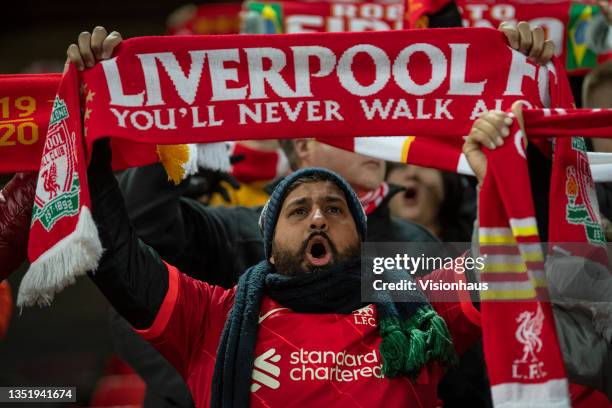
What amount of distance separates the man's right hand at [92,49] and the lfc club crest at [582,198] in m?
1.11

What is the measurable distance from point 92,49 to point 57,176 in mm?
308

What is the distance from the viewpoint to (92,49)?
2.56 m

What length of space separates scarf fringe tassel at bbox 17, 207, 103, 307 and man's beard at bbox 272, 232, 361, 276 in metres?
0.50

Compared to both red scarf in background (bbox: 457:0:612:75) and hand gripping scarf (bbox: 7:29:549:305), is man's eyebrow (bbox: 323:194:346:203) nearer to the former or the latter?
hand gripping scarf (bbox: 7:29:549:305)

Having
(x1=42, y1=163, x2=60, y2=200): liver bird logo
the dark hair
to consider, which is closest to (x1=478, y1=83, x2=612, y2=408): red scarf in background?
(x1=42, y1=163, x2=60, y2=200): liver bird logo

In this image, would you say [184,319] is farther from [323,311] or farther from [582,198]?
[582,198]

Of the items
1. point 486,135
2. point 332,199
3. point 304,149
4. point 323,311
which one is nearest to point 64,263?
point 323,311

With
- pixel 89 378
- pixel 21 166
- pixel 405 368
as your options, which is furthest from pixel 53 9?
pixel 405 368

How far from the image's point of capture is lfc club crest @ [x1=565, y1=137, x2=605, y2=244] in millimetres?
2541

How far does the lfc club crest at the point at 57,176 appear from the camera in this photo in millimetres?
2486

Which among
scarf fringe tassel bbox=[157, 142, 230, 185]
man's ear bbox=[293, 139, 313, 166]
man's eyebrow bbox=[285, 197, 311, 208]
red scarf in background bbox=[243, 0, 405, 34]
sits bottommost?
man's ear bbox=[293, 139, 313, 166]

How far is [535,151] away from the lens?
8.83 feet

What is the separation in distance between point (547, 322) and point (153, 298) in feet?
3.00

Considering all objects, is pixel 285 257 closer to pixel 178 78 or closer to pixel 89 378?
pixel 178 78
